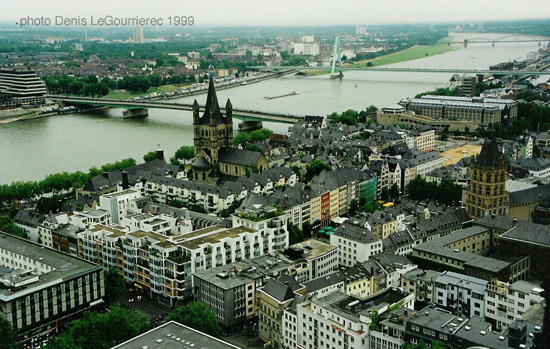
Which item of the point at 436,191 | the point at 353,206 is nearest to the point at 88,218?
the point at 353,206

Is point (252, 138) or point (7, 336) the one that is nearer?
point (7, 336)

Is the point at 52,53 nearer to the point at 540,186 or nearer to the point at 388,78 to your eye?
the point at 388,78

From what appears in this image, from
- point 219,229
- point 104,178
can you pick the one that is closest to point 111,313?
point 219,229

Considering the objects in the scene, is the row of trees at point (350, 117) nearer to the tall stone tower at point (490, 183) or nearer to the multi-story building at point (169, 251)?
the tall stone tower at point (490, 183)

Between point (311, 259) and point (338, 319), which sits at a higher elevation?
point (338, 319)

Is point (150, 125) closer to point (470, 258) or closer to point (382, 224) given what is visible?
point (382, 224)

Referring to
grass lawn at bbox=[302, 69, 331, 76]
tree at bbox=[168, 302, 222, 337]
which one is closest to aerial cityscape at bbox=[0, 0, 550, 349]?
tree at bbox=[168, 302, 222, 337]
